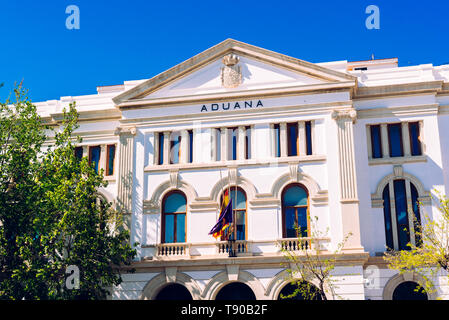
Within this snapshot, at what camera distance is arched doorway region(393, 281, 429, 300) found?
3138 centimetres

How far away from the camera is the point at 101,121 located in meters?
37.1

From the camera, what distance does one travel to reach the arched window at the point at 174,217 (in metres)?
33.5

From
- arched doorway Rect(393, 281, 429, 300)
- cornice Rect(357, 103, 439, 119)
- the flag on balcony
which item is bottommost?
arched doorway Rect(393, 281, 429, 300)

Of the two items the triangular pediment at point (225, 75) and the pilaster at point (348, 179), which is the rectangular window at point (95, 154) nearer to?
the triangular pediment at point (225, 75)

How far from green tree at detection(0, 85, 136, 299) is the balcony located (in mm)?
1660

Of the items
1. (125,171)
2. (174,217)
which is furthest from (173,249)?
(125,171)

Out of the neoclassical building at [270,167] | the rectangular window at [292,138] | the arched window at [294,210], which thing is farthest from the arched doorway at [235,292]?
the rectangular window at [292,138]

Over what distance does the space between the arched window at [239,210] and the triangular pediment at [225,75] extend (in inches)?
224

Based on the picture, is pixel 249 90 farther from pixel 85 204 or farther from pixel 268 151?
pixel 85 204

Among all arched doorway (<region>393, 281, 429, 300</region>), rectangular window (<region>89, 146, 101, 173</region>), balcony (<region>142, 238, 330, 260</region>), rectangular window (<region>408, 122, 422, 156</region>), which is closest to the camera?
balcony (<region>142, 238, 330, 260</region>)

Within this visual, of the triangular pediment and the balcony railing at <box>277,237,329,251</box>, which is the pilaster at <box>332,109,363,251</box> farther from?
the triangular pediment

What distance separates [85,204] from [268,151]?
10.2 m

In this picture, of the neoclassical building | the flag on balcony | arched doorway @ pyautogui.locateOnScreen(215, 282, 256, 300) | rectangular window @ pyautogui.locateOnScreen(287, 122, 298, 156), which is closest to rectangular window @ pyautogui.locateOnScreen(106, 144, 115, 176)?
the neoclassical building

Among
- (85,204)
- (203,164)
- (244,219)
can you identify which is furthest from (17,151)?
(244,219)
